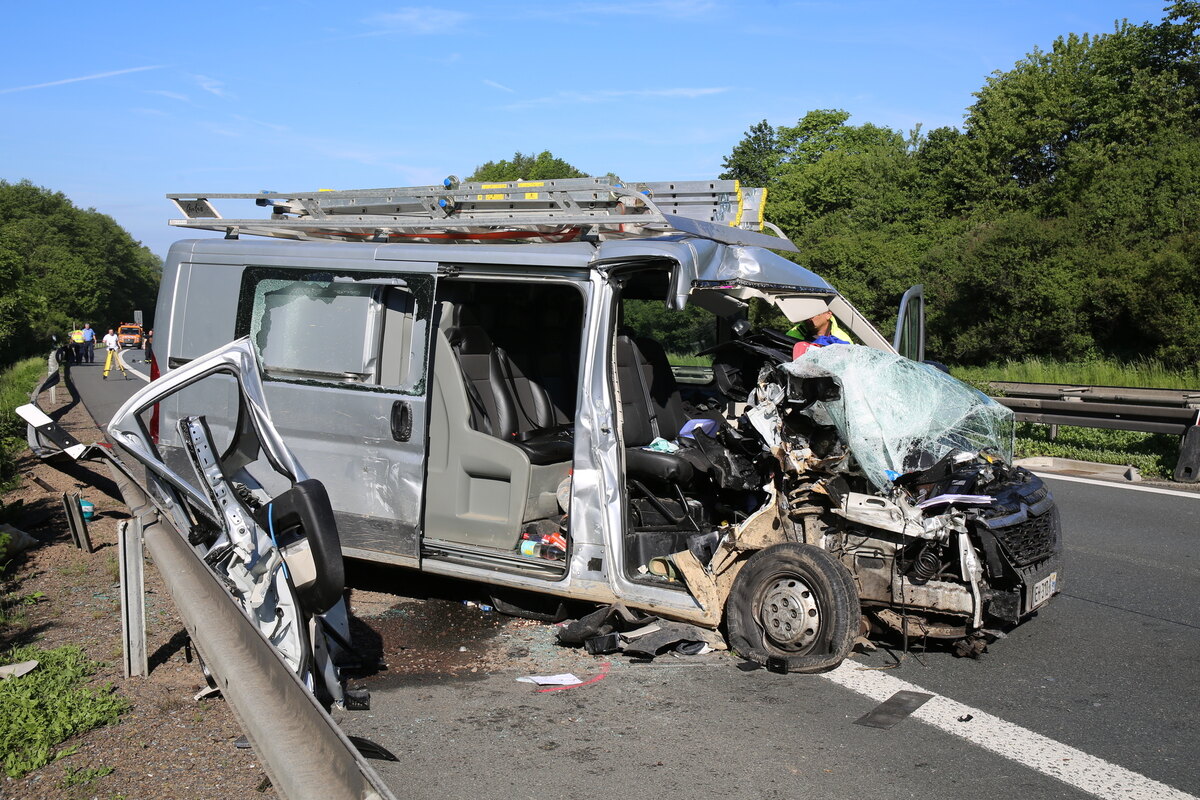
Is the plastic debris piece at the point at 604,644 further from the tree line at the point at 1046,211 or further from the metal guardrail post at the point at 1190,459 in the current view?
the tree line at the point at 1046,211

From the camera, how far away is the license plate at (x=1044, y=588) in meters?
5.07

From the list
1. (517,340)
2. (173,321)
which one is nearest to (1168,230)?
(517,340)

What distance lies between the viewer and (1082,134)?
4297 cm

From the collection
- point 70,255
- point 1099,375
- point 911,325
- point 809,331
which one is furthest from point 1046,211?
point 70,255

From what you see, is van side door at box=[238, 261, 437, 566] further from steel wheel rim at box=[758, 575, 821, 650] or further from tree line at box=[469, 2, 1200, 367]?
tree line at box=[469, 2, 1200, 367]

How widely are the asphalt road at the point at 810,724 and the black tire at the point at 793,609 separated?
13 cm

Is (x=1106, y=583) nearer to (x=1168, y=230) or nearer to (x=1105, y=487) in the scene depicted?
(x=1105, y=487)

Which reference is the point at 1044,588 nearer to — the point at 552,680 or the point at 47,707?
the point at 552,680

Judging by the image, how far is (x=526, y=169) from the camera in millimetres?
86062

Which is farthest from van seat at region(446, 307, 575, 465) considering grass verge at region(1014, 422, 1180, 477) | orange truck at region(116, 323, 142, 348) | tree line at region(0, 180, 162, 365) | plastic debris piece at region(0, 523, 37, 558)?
tree line at region(0, 180, 162, 365)

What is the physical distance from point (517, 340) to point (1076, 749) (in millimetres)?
4403

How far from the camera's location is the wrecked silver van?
16.8ft

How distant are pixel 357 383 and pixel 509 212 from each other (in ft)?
4.65

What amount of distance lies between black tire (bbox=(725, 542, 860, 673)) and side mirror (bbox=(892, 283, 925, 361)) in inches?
96.9
